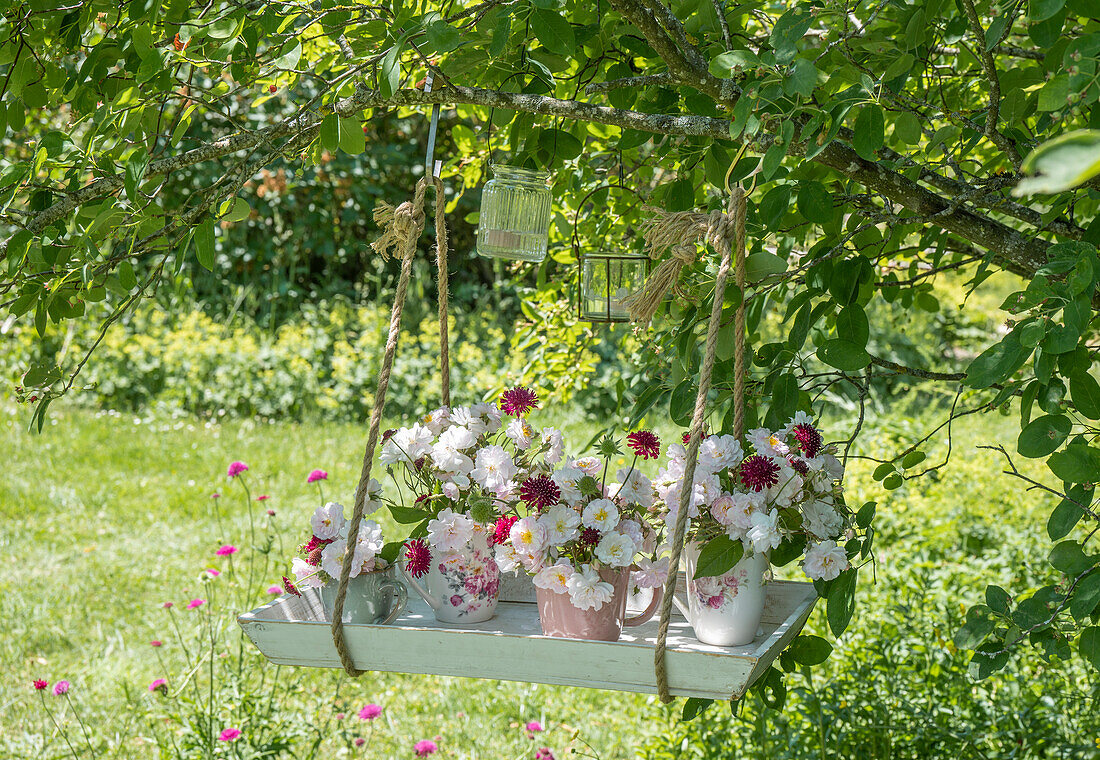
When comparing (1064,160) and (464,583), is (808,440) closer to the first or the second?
(464,583)

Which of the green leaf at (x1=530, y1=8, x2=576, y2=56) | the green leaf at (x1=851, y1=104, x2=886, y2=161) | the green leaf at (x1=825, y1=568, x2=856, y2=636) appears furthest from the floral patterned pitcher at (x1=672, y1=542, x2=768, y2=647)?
the green leaf at (x1=530, y1=8, x2=576, y2=56)

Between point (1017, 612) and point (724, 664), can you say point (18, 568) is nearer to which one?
point (724, 664)

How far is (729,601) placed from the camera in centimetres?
138

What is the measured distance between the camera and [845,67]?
1.39 m

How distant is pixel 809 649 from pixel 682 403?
0.42 m

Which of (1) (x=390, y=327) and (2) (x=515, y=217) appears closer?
(1) (x=390, y=327)

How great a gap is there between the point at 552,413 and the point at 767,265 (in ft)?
14.7

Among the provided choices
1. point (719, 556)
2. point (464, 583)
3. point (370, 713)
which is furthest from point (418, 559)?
point (370, 713)

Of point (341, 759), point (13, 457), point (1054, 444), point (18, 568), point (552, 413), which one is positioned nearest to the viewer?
point (1054, 444)

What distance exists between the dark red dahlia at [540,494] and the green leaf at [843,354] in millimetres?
422

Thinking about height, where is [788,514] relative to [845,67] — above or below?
below

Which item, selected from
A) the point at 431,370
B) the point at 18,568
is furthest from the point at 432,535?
the point at 431,370

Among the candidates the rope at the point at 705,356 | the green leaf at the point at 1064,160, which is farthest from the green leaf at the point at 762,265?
the green leaf at the point at 1064,160

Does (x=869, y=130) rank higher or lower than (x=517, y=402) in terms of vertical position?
higher
